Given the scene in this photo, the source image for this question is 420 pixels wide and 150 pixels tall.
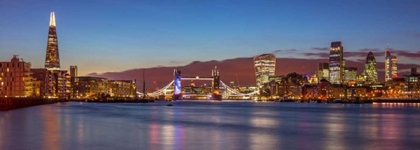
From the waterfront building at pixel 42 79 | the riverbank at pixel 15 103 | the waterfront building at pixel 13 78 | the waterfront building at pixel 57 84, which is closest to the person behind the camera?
the riverbank at pixel 15 103

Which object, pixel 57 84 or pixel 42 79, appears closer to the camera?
pixel 42 79

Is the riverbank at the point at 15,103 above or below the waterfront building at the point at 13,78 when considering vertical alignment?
below

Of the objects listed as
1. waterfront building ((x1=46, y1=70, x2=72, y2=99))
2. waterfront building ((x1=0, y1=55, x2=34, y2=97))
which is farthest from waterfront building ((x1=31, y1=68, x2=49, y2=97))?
waterfront building ((x1=0, y1=55, x2=34, y2=97))

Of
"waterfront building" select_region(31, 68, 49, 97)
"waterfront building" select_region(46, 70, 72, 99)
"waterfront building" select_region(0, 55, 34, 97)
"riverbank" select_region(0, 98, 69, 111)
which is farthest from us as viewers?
"waterfront building" select_region(46, 70, 72, 99)

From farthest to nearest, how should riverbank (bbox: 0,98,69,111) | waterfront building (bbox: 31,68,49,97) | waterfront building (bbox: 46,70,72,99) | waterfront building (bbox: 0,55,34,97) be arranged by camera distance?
waterfront building (bbox: 46,70,72,99) < waterfront building (bbox: 31,68,49,97) < waterfront building (bbox: 0,55,34,97) < riverbank (bbox: 0,98,69,111)

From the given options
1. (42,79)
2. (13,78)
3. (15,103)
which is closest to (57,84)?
(42,79)

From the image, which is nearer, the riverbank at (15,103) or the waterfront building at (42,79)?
the riverbank at (15,103)

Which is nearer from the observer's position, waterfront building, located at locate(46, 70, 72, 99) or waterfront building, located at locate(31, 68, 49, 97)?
waterfront building, located at locate(31, 68, 49, 97)

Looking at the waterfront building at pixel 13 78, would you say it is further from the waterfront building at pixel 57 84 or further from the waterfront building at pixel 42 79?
the waterfront building at pixel 57 84

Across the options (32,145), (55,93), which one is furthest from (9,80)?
(32,145)

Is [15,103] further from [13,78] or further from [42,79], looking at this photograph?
[42,79]

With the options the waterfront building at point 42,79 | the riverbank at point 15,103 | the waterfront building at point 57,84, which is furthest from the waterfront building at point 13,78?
the waterfront building at point 57,84

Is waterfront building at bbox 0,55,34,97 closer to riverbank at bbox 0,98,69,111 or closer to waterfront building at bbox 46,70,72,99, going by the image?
riverbank at bbox 0,98,69,111

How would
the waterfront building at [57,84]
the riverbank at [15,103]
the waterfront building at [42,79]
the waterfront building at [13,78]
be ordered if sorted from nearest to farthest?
the riverbank at [15,103] → the waterfront building at [13,78] → the waterfront building at [42,79] → the waterfront building at [57,84]
